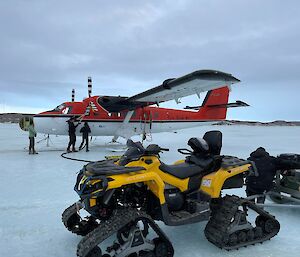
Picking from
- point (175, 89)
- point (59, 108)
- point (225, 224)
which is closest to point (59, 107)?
point (59, 108)

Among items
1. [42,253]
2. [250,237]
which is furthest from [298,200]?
[42,253]

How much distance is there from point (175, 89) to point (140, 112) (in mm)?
4990

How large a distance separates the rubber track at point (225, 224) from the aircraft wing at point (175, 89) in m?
5.72

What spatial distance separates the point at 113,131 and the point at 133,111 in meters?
1.65

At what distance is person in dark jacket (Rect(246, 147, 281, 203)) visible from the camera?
4863 millimetres

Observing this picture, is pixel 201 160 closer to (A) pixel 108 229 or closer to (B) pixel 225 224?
(B) pixel 225 224

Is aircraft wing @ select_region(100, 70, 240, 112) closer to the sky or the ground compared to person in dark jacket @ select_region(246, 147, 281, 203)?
closer to the sky

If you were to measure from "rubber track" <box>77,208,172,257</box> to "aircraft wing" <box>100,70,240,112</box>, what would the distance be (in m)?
6.71

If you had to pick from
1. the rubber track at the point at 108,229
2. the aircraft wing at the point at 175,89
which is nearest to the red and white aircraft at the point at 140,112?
the aircraft wing at the point at 175,89

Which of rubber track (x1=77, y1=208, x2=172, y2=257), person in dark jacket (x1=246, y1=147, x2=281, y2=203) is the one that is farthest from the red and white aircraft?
rubber track (x1=77, y1=208, x2=172, y2=257)

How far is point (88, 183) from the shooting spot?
3029 mm

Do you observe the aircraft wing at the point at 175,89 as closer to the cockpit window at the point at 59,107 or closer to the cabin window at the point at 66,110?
the cabin window at the point at 66,110

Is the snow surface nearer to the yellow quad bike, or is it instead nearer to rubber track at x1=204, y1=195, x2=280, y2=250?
rubber track at x1=204, y1=195, x2=280, y2=250

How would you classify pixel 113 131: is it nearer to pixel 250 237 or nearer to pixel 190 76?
pixel 190 76
